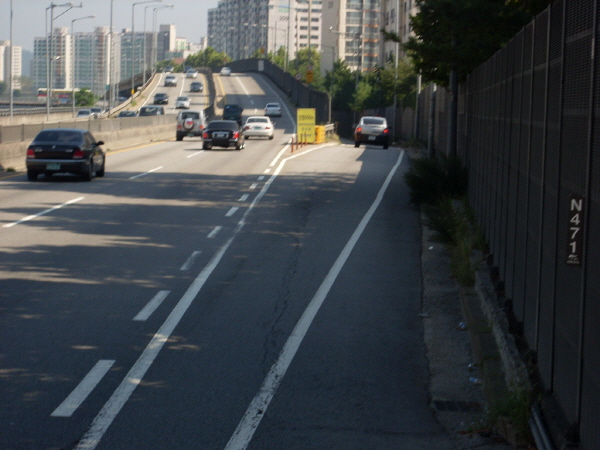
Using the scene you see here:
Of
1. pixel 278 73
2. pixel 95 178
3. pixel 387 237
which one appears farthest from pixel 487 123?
pixel 278 73

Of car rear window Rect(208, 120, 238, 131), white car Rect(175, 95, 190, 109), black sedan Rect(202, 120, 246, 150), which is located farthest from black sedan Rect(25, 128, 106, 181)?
white car Rect(175, 95, 190, 109)

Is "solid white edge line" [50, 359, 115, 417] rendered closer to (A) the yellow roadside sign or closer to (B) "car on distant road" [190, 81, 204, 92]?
(A) the yellow roadside sign

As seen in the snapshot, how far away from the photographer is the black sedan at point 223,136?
40781mm

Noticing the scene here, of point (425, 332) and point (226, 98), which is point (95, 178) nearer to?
point (425, 332)

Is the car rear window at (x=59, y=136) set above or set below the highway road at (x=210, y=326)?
above

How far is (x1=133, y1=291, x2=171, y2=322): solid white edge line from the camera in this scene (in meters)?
9.88

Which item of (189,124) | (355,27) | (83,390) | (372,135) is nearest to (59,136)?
(83,390)

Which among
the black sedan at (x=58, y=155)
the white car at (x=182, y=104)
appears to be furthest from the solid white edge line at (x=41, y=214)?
the white car at (x=182, y=104)

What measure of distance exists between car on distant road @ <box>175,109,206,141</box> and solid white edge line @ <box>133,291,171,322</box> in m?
40.1

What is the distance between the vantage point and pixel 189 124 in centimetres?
5103

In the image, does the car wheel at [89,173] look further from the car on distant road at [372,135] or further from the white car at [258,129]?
the white car at [258,129]

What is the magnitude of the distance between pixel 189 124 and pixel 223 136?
10.8 metres

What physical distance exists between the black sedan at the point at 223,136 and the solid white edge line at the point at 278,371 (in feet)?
88.1

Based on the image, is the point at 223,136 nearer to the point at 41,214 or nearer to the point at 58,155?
the point at 58,155
